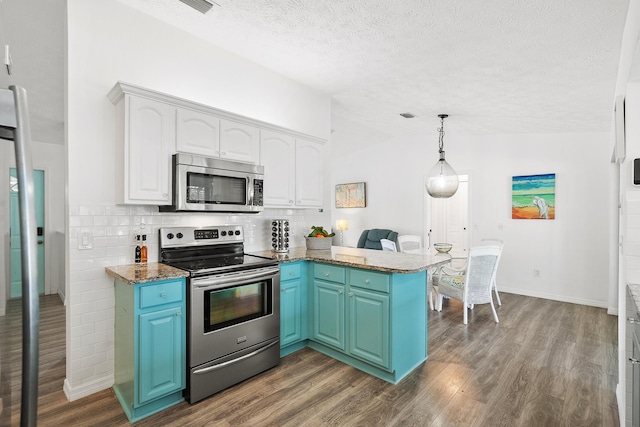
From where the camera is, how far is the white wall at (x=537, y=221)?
14.8 feet

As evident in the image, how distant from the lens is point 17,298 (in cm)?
64

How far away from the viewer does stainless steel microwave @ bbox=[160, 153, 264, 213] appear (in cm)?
252

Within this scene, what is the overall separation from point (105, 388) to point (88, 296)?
682 mm

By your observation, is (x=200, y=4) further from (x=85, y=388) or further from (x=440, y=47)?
(x=85, y=388)

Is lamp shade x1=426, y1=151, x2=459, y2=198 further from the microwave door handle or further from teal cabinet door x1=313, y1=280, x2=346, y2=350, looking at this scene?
the microwave door handle

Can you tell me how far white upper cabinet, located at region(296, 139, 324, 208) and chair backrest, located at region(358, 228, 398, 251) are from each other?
2.95 meters

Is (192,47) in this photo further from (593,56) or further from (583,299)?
(583,299)

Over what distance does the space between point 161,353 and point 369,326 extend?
146 cm

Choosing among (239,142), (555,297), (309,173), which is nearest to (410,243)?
(555,297)

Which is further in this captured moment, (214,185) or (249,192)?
(249,192)

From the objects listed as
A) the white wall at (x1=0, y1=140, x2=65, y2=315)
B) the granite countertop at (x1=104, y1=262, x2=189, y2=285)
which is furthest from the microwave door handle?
the white wall at (x1=0, y1=140, x2=65, y2=315)

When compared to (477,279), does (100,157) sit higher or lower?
higher

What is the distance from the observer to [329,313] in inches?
114

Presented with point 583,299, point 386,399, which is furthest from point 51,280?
point 583,299
